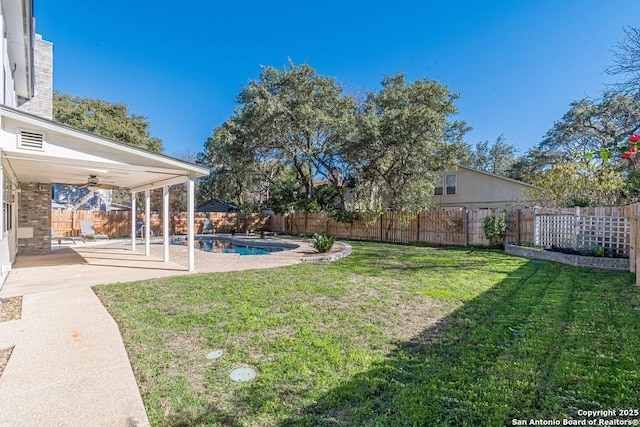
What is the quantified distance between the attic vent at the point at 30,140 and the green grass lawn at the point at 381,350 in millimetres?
2846

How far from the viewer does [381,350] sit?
11.8ft

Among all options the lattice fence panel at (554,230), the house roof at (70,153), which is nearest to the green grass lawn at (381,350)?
the house roof at (70,153)

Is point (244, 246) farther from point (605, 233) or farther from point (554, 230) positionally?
point (605, 233)

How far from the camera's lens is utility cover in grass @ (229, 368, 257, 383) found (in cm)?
299

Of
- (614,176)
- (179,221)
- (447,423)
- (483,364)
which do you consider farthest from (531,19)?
(179,221)

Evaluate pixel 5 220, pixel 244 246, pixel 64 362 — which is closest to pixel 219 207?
pixel 244 246

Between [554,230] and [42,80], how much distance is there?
61.6 feet

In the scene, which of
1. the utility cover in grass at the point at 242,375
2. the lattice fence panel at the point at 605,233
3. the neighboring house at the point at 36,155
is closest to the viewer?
the utility cover in grass at the point at 242,375

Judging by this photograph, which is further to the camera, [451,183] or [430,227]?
[451,183]

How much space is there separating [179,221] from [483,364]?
24886mm

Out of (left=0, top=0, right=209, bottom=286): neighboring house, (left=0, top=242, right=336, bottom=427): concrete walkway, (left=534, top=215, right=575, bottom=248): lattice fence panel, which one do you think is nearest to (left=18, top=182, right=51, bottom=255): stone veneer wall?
(left=0, top=0, right=209, bottom=286): neighboring house

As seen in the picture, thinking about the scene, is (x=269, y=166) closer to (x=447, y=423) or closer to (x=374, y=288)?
(x=374, y=288)

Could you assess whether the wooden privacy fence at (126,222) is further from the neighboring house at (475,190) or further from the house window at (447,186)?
the neighboring house at (475,190)

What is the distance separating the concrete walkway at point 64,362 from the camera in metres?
2.47
